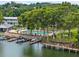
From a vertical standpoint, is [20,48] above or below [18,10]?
below

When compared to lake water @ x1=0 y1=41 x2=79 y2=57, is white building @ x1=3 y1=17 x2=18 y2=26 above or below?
above

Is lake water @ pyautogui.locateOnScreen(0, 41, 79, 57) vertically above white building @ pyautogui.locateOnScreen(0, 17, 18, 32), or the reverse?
white building @ pyautogui.locateOnScreen(0, 17, 18, 32)

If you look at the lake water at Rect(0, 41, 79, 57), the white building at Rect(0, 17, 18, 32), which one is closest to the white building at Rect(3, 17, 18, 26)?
the white building at Rect(0, 17, 18, 32)

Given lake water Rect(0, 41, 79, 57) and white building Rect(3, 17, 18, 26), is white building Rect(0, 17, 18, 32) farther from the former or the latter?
lake water Rect(0, 41, 79, 57)

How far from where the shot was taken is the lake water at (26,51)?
517 cm

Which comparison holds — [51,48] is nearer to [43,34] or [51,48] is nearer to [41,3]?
[43,34]

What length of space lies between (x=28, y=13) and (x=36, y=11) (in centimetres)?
12

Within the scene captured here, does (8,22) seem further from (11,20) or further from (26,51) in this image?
(26,51)

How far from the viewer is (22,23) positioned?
5.27 m

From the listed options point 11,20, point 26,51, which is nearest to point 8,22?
point 11,20

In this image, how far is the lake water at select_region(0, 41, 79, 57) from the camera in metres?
5.17

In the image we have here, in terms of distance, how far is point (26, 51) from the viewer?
5387mm

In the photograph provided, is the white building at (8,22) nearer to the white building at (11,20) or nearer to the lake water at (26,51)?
the white building at (11,20)

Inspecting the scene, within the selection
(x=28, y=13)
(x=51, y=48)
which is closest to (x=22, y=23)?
(x=28, y=13)
